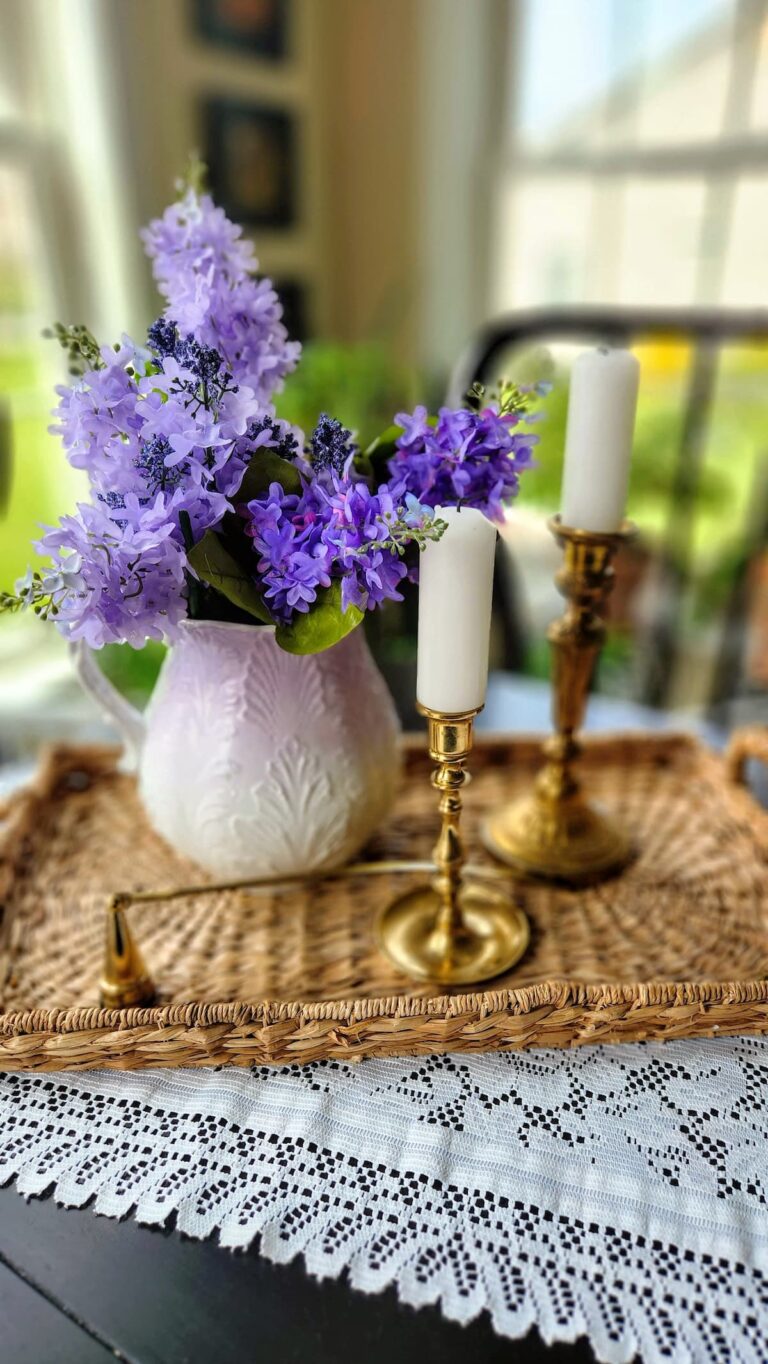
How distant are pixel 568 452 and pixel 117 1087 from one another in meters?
0.53

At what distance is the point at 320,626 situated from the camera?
53 cm

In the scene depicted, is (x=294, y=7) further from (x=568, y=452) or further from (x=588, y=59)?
(x=568, y=452)

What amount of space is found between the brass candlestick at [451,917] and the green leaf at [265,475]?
0.16 metres

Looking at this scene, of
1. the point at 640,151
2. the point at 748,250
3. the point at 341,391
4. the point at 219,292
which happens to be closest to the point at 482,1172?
the point at 219,292

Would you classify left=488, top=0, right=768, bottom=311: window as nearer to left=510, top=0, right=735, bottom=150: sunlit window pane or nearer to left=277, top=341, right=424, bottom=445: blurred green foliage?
left=510, top=0, right=735, bottom=150: sunlit window pane

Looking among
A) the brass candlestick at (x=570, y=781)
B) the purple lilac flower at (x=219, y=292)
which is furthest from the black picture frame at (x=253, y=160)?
the brass candlestick at (x=570, y=781)

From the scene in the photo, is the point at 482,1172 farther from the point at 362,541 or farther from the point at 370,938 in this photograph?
the point at 362,541

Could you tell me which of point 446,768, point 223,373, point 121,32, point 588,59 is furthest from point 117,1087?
point 588,59

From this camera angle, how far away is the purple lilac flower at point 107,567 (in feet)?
1.52

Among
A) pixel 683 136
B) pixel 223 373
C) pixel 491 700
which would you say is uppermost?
pixel 683 136

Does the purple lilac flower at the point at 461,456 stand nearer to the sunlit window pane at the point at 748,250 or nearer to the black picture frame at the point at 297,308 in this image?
the sunlit window pane at the point at 748,250

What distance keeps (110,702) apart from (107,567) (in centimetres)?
20

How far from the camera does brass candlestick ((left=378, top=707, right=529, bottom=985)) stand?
0.54 meters

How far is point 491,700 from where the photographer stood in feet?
3.76
